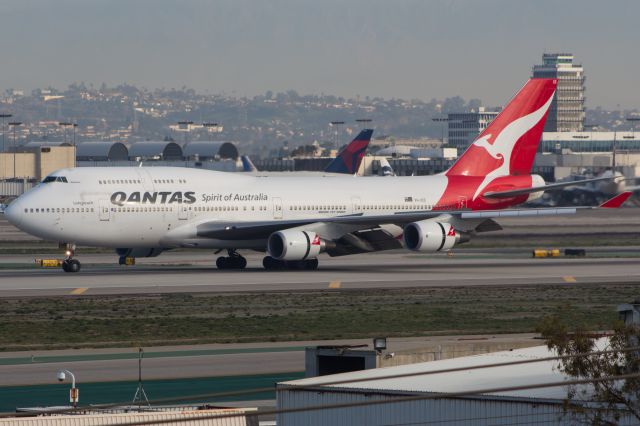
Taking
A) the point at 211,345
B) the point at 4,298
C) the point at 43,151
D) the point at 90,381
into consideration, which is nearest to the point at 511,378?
the point at 90,381

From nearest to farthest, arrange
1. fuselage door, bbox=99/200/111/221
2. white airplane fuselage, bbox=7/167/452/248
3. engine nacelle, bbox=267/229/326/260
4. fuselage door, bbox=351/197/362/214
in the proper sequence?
white airplane fuselage, bbox=7/167/452/248
fuselage door, bbox=99/200/111/221
engine nacelle, bbox=267/229/326/260
fuselage door, bbox=351/197/362/214

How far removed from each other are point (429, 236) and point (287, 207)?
7902 millimetres

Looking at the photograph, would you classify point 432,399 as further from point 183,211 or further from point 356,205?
point 356,205

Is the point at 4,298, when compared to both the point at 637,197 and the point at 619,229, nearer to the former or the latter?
the point at 619,229

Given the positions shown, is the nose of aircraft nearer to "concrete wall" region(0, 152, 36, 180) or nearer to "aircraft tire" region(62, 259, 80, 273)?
"aircraft tire" region(62, 259, 80, 273)

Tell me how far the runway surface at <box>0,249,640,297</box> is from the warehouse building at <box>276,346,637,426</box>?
105 ft

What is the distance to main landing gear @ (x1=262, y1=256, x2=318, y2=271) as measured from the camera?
66188mm

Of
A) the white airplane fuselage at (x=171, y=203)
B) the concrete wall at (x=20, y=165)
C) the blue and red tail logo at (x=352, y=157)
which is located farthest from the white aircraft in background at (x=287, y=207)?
the concrete wall at (x=20, y=165)

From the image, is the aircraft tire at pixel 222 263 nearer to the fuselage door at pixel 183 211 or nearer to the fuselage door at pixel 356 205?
the fuselage door at pixel 183 211

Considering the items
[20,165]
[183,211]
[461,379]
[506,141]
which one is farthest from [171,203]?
[20,165]

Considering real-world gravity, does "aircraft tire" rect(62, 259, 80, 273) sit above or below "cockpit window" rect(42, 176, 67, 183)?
below

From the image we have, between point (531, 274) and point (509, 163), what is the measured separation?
9.22 meters

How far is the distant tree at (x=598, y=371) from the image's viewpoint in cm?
1998

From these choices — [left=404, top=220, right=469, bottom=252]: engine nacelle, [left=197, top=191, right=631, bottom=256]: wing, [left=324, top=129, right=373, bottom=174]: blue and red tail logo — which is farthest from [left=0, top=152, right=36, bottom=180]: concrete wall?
[left=404, top=220, right=469, bottom=252]: engine nacelle
